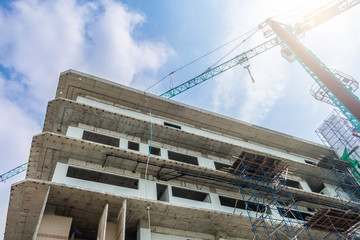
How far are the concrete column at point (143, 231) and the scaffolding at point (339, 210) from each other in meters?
11.2

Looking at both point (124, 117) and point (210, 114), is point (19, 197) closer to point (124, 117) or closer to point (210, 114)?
point (124, 117)

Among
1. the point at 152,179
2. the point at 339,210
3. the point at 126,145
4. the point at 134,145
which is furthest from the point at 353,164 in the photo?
the point at 126,145

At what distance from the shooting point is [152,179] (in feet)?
62.6

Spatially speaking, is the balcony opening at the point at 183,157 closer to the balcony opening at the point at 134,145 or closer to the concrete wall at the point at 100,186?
the balcony opening at the point at 134,145

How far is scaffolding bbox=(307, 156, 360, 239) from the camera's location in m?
19.0

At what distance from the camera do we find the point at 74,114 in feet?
65.9

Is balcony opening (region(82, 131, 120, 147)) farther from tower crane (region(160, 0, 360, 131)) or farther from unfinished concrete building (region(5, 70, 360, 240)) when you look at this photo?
tower crane (region(160, 0, 360, 131))

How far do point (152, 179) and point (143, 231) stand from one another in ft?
12.5

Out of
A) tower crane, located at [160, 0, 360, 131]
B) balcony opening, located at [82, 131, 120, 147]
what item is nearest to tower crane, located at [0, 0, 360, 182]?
tower crane, located at [160, 0, 360, 131]

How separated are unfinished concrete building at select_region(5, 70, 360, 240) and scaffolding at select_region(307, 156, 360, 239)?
0.32 feet

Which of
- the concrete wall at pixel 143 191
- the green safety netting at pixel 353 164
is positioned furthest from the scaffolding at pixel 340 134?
the concrete wall at pixel 143 191

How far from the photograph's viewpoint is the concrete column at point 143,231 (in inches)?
622

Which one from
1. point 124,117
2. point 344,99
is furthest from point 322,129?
point 124,117

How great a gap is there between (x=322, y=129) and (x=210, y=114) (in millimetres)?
16074
